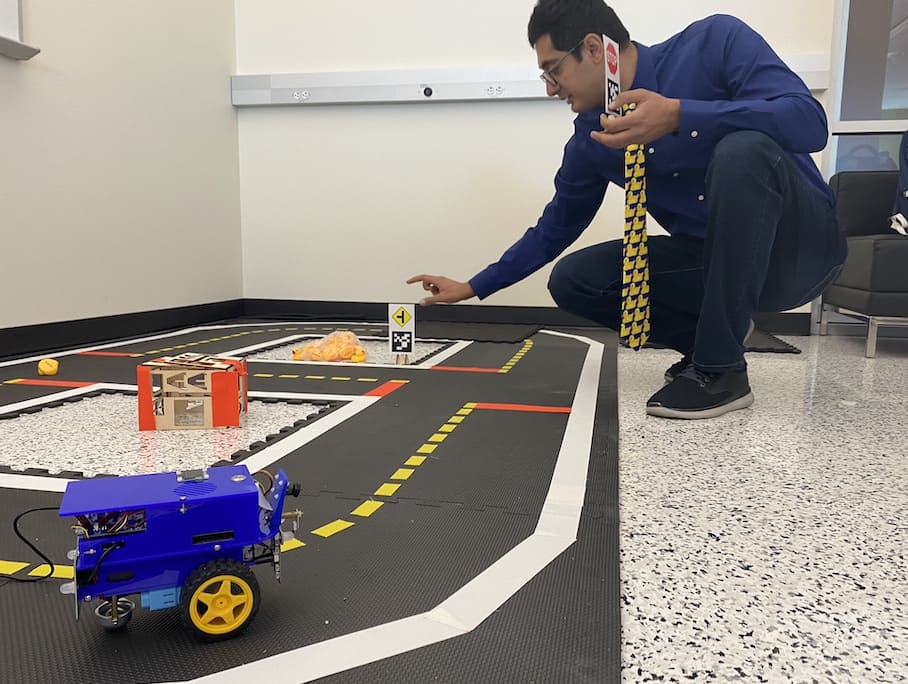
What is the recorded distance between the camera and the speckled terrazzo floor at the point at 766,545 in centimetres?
70

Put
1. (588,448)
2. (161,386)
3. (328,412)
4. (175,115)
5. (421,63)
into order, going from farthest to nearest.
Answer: (421,63) → (175,115) → (328,412) → (161,386) → (588,448)

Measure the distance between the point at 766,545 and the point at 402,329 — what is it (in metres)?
1.75

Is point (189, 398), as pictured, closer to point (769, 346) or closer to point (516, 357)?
point (516, 357)

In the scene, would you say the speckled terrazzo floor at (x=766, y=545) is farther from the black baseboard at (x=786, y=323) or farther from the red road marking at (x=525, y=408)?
the black baseboard at (x=786, y=323)

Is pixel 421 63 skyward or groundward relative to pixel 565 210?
skyward

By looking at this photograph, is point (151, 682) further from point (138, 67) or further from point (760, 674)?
point (138, 67)

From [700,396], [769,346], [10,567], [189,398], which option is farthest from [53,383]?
[769,346]

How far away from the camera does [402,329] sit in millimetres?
2570

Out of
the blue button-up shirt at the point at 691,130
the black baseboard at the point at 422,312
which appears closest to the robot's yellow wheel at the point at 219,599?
the blue button-up shirt at the point at 691,130

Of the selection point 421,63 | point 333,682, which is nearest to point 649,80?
point 333,682

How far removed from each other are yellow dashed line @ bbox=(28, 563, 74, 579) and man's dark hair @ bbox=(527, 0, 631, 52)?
1461 millimetres

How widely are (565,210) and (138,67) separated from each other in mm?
2518

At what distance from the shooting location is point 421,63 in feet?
13.3

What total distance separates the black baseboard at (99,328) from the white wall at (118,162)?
40 mm
